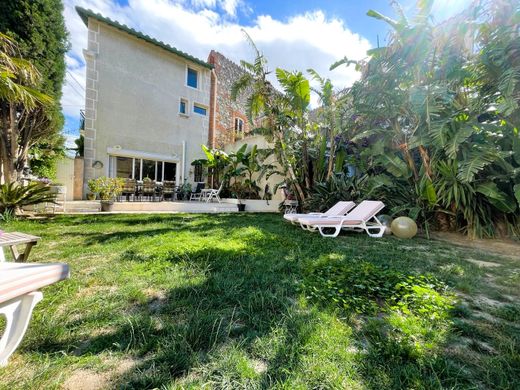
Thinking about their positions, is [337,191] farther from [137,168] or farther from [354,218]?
[137,168]

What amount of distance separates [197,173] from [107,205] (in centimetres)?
729

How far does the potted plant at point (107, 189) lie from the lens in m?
9.91

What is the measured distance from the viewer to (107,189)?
1018 cm

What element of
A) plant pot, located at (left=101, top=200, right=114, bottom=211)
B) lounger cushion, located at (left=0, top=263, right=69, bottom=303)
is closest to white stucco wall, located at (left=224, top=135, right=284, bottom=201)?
plant pot, located at (left=101, top=200, right=114, bottom=211)

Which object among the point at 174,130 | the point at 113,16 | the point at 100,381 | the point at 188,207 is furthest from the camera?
the point at 174,130

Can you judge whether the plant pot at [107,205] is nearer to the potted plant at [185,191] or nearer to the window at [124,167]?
the window at [124,167]

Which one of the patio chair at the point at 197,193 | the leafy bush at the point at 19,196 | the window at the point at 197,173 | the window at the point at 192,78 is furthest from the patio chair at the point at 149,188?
the window at the point at 192,78

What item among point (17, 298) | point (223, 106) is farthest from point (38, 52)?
point (223, 106)

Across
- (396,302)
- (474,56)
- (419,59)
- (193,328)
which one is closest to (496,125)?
(474,56)

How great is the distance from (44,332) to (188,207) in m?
9.81

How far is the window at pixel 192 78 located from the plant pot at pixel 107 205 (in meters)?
10.3

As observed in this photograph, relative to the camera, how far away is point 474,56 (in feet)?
19.7

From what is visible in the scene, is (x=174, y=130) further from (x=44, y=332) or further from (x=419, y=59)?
(x=44, y=332)

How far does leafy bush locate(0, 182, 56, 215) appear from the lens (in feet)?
22.4
